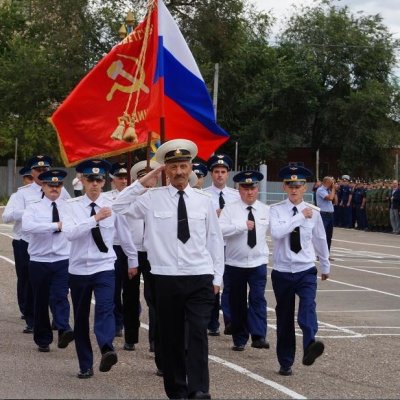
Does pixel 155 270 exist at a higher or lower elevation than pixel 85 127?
lower

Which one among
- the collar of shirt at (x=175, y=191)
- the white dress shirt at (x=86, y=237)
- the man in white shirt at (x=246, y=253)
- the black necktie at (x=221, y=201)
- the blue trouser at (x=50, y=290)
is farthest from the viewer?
the black necktie at (x=221, y=201)

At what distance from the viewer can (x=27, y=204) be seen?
41.6 feet

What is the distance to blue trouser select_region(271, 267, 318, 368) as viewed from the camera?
990 cm

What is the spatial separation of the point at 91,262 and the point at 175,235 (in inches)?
66.5

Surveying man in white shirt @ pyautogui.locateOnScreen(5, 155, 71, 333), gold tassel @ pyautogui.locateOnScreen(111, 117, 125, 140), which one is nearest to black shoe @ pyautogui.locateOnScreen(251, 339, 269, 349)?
gold tassel @ pyautogui.locateOnScreen(111, 117, 125, 140)

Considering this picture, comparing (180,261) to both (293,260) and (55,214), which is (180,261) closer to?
(293,260)

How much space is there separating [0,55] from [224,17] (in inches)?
652

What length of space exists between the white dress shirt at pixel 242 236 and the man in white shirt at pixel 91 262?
1931 millimetres

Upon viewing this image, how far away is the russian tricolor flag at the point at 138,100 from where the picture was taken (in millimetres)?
11703

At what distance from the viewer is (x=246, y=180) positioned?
1165 cm

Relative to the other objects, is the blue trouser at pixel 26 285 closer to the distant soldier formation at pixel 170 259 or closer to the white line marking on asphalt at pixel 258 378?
the distant soldier formation at pixel 170 259

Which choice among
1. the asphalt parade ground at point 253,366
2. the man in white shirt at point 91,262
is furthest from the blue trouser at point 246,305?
the man in white shirt at point 91,262

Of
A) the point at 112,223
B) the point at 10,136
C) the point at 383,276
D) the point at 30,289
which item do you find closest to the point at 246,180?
the point at 112,223

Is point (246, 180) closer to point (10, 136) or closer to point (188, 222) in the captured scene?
point (188, 222)
